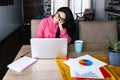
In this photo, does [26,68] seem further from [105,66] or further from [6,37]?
[6,37]

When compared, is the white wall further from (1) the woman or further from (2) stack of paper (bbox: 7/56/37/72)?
(2) stack of paper (bbox: 7/56/37/72)

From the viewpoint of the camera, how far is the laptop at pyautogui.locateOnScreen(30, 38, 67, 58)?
145cm

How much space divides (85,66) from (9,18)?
503cm

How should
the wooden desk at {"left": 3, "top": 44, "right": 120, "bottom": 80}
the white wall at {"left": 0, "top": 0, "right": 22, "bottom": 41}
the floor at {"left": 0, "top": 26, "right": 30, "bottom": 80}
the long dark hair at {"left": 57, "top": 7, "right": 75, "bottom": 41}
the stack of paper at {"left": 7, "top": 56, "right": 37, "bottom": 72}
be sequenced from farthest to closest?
1. the white wall at {"left": 0, "top": 0, "right": 22, "bottom": 41}
2. the floor at {"left": 0, "top": 26, "right": 30, "bottom": 80}
3. the long dark hair at {"left": 57, "top": 7, "right": 75, "bottom": 41}
4. the stack of paper at {"left": 7, "top": 56, "right": 37, "bottom": 72}
5. the wooden desk at {"left": 3, "top": 44, "right": 120, "bottom": 80}

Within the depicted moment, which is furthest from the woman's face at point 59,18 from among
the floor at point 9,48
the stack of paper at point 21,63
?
the floor at point 9,48

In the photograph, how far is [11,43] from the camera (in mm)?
5008

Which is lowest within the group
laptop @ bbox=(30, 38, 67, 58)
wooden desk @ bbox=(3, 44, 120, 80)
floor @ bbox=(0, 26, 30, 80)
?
floor @ bbox=(0, 26, 30, 80)

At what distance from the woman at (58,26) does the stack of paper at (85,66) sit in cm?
66

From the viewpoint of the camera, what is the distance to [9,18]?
19.8 ft

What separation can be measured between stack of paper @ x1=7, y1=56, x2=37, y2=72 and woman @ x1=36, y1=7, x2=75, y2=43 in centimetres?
62

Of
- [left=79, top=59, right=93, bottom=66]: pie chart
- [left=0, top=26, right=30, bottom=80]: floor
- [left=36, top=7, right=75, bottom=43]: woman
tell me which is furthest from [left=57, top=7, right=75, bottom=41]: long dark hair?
[left=0, top=26, right=30, bottom=80]: floor

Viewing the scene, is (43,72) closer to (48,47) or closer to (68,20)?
(48,47)

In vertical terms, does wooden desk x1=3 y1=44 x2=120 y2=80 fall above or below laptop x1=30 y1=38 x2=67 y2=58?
below

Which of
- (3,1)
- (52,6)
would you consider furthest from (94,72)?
(52,6)
